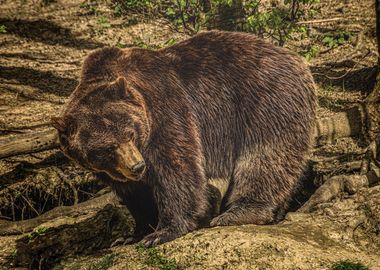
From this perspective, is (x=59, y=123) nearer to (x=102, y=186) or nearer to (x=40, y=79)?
(x=102, y=186)

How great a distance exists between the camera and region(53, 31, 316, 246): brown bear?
17.6ft

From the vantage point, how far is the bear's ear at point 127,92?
543cm

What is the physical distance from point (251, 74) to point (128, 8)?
321 cm

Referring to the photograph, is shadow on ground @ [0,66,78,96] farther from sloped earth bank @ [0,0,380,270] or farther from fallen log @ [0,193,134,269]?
fallen log @ [0,193,134,269]

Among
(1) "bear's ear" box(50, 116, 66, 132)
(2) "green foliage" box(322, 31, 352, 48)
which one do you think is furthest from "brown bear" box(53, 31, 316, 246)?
(2) "green foliage" box(322, 31, 352, 48)

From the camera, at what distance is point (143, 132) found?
5430 mm

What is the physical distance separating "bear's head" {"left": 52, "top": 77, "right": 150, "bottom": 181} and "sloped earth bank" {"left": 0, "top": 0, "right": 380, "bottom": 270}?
2.90 ft

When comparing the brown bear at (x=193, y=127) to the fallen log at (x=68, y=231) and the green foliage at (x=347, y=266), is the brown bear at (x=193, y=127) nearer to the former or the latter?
the fallen log at (x=68, y=231)

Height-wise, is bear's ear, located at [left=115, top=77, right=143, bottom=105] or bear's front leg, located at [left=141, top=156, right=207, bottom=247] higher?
bear's ear, located at [left=115, top=77, right=143, bottom=105]

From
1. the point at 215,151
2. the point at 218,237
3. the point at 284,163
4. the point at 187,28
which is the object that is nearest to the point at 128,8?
the point at 187,28

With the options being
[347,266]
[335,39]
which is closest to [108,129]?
[347,266]

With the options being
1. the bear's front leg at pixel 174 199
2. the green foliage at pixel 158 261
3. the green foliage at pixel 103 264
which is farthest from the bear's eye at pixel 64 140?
the green foliage at pixel 158 261

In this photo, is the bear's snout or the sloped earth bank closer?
the sloped earth bank

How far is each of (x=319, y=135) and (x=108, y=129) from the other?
9.45ft
